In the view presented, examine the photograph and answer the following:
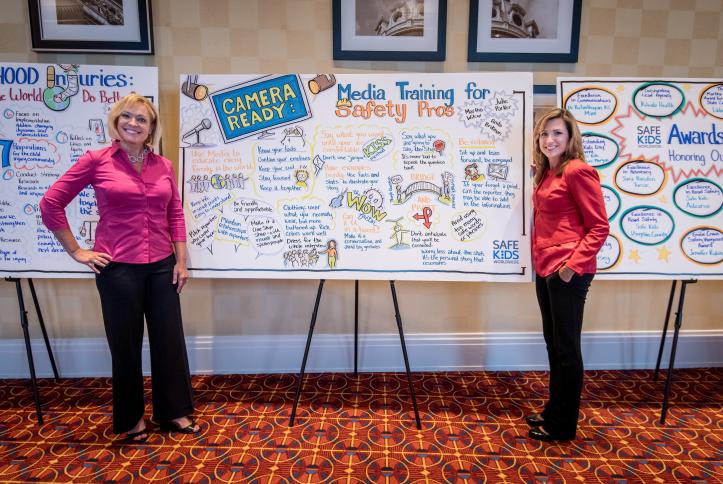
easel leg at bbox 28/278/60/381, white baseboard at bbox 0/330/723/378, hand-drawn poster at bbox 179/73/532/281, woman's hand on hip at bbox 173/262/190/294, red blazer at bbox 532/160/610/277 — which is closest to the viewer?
red blazer at bbox 532/160/610/277

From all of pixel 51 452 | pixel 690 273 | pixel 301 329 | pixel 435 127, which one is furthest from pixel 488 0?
pixel 51 452

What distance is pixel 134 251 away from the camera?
6.09 ft

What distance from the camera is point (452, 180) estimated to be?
7.06 feet

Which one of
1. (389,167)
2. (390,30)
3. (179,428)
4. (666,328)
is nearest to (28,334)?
(179,428)

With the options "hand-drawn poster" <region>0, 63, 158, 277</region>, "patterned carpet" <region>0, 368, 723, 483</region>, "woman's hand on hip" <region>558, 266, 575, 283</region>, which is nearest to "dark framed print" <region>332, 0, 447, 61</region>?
"hand-drawn poster" <region>0, 63, 158, 277</region>

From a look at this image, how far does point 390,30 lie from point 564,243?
159 centimetres

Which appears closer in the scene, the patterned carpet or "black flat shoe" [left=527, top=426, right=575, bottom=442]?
the patterned carpet

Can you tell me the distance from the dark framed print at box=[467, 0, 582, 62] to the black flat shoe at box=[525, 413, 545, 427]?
6.68 feet

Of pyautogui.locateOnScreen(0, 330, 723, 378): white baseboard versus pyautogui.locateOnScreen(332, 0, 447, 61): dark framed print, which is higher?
pyautogui.locateOnScreen(332, 0, 447, 61): dark framed print

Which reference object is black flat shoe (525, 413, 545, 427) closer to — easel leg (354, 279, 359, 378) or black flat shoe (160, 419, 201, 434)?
easel leg (354, 279, 359, 378)

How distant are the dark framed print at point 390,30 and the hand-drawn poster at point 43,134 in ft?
3.62

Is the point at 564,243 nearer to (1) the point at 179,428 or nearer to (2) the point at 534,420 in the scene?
(2) the point at 534,420

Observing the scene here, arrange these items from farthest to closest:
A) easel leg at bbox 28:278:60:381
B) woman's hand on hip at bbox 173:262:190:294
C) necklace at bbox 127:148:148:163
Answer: easel leg at bbox 28:278:60:381
woman's hand on hip at bbox 173:262:190:294
necklace at bbox 127:148:148:163

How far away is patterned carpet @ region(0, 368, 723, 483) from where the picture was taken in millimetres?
1781
